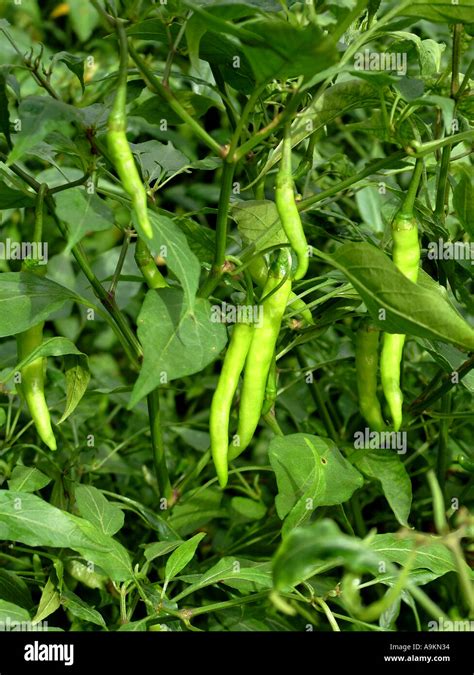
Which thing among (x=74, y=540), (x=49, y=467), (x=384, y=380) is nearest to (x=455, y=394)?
(x=384, y=380)

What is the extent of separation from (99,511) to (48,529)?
160 millimetres

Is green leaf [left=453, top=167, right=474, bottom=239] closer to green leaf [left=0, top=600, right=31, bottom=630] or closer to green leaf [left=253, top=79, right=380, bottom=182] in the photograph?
green leaf [left=253, top=79, right=380, bottom=182]

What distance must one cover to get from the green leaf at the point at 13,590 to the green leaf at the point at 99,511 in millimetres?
127

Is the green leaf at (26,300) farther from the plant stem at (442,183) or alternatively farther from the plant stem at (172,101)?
the plant stem at (442,183)

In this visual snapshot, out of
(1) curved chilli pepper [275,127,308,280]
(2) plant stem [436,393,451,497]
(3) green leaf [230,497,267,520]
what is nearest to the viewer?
(1) curved chilli pepper [275,127,308,280]

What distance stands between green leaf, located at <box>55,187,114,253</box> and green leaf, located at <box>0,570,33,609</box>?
43 centimetres

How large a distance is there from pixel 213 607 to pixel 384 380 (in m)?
0.26

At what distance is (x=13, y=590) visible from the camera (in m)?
0.94

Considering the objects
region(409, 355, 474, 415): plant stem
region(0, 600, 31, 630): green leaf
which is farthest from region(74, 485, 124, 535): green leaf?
region(409, 355, 474, 415): plant stem

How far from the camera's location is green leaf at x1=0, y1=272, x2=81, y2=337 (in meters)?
0.81

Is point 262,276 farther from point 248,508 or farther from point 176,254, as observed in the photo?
point 248,508

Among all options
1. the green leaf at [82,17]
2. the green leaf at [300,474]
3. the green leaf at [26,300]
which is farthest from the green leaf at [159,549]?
the green leaf at [82,17]
